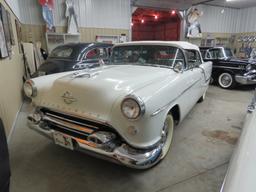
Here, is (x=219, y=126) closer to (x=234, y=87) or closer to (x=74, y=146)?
(x=74, y=146)

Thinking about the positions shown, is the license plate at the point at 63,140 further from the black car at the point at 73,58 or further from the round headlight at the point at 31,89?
the black car at the point at 73,58

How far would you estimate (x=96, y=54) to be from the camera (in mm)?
5523

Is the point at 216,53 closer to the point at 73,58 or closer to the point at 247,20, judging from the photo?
the point at 73,58

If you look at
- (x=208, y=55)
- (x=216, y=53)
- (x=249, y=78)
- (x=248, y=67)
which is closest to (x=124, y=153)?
(x=249, y=78)

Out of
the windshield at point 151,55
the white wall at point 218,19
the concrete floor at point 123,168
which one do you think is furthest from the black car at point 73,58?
the white wall at point 218,19

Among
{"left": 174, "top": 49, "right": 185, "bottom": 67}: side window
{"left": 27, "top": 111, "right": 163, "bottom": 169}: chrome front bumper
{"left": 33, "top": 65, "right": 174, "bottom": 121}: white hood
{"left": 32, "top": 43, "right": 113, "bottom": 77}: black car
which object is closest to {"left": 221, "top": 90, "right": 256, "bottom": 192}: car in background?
{"left": 27, "top": 111, "right": 163, "bottom": 169}: chrome front bumper

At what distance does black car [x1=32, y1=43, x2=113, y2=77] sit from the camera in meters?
4.91

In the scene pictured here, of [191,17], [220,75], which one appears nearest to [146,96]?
[220,75]

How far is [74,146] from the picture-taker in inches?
76.7

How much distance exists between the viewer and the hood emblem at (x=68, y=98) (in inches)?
80.3

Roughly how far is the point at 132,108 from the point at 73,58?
3843 mm

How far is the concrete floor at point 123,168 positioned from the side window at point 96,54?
273 cm

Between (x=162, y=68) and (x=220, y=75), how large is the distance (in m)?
4.95

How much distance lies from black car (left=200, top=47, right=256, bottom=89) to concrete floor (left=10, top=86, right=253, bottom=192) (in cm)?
356
